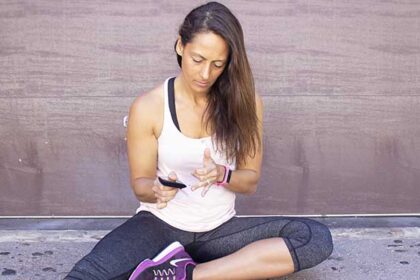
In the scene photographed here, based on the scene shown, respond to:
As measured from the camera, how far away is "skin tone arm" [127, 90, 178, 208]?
95.7 inches

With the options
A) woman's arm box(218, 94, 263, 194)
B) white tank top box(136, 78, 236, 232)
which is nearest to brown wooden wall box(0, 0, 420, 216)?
woman's arm box(218, 94, 263, 194)

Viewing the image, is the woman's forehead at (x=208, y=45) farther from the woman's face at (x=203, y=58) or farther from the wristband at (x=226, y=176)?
the wristband at (x=226, y=176)

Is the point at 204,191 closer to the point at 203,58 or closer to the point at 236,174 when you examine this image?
the point at 236,174

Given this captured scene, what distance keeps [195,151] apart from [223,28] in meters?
0.50

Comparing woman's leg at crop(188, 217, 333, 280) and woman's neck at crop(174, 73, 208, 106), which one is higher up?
woman's neck at crop(174, 73, 208, 106)

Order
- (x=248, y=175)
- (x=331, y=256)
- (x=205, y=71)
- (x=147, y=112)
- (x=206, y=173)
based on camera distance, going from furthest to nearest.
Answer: (x=331, y=256)
(x=248, y=175)
(x=147, y=112)
(x=205, y=71)
(x=206, y=173)

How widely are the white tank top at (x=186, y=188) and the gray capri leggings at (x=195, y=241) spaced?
0.12ft

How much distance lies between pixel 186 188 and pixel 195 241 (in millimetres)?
217

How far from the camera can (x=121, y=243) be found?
236cm

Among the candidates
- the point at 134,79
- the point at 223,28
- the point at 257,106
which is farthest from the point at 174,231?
the point at 134,79

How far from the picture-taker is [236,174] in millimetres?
2475

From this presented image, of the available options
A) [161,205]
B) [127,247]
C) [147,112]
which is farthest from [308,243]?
[147,112]

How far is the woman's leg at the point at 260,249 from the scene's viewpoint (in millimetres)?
2377

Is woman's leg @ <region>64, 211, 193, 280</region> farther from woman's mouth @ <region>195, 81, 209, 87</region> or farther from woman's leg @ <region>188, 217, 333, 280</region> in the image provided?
woman's mouth @ <region>195, 81, 209, 87</region>
